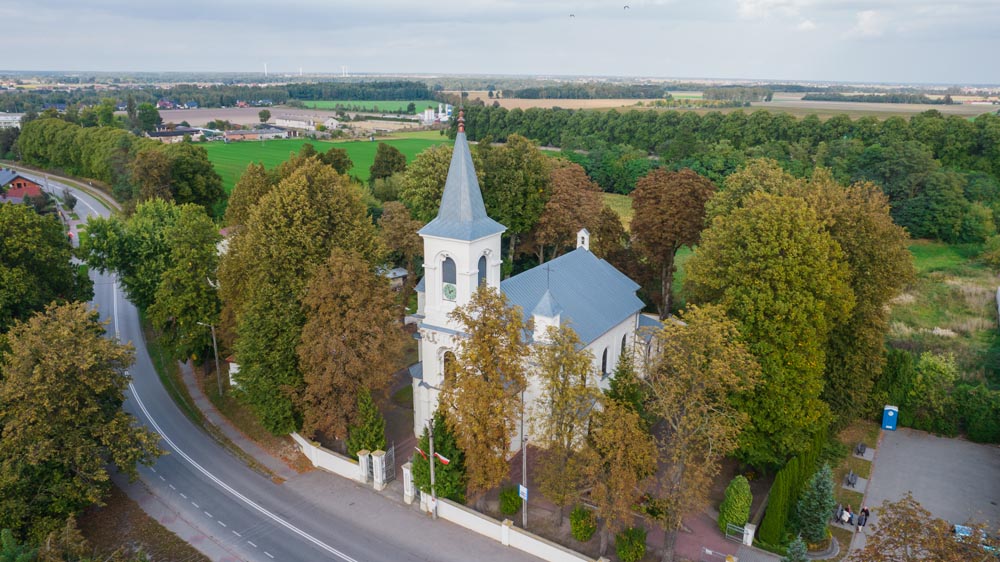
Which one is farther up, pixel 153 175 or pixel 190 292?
pixel 153 175

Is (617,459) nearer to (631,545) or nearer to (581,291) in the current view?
(631,545)

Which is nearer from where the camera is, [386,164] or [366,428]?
[366,428]

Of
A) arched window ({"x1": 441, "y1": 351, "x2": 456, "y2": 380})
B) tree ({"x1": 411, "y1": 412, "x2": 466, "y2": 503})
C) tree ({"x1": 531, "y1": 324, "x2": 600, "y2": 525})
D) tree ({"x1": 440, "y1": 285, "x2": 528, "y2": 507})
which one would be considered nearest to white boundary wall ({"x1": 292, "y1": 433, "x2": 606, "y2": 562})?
tree ({"x1": 411, "y1": 412, "x2": 466, "y2": 503})

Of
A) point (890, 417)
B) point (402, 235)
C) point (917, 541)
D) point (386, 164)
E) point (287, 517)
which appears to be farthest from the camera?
point (386, 164)

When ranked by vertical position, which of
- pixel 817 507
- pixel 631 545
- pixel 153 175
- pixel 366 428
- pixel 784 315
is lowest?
pixel 631 545

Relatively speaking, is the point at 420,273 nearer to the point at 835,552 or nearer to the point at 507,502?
the point at 507,502

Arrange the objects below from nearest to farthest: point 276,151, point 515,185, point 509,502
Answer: point 509,502
point 515,185
point 276,151

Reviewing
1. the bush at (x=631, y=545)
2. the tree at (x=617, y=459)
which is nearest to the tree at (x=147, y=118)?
the tree at (x=617, y=459)

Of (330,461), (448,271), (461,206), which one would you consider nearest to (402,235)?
(448,271)
